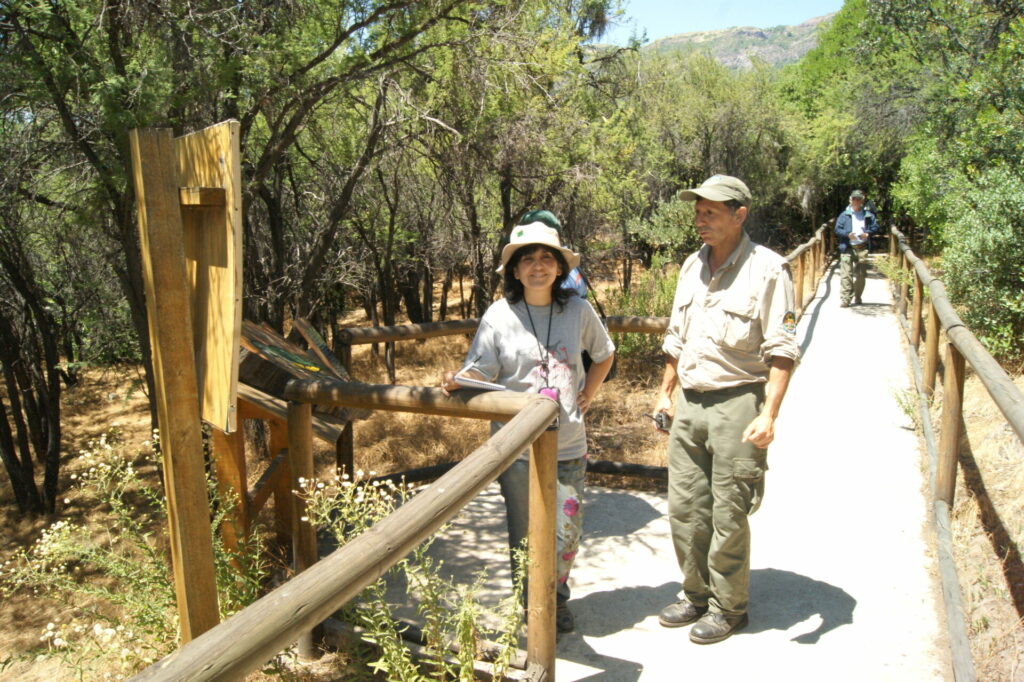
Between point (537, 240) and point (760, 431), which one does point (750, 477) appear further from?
point (537, 240)

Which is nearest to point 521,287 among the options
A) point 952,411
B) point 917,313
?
point 952,411

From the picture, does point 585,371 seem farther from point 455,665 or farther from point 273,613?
point 273,613

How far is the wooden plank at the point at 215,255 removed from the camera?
1.78m

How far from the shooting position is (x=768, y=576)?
140 inches

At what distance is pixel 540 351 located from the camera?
292 centimetres

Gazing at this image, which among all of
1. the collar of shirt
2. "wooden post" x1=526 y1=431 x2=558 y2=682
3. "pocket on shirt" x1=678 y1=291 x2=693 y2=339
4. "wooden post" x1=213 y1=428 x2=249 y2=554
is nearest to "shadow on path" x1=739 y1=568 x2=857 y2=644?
"wooden post" x1=526 y1=431 x2=558 y2=682

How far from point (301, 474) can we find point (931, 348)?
424 centimetres

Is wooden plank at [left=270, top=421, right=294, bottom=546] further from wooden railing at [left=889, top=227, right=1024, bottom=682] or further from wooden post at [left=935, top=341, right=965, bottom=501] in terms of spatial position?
wooden post at [left=935, top=341, right=965, bottom=501]

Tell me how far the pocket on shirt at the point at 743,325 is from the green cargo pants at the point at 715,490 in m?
0.16

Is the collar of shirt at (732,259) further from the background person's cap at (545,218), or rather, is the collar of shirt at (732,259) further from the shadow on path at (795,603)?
the shadow on path at (795,603)

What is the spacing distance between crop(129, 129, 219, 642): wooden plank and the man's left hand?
175cm

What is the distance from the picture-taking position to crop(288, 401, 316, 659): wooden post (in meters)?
3.04

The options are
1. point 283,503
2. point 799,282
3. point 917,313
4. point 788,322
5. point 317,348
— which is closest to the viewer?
point 788,322

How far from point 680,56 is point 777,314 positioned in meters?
25.0
